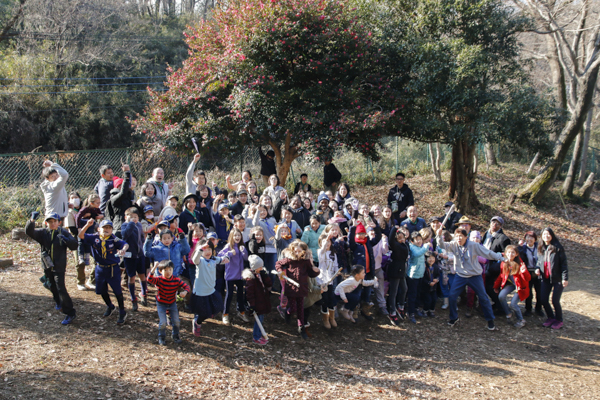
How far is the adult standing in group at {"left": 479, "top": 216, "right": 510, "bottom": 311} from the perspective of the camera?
25.0ft

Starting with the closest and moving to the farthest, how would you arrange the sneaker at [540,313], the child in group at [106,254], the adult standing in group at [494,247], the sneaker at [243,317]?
the child in group at [106,254] < the sneaker at [243,317] < the adult standing in group at [494,247] < the sneaker at [540,313]

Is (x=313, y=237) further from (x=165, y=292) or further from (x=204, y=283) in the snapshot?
(x=165, y=292)

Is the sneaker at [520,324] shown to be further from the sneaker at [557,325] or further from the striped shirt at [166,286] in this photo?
the striped shirt at [166,286]

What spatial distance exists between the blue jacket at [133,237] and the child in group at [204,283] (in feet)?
3.47

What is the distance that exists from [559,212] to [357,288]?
11.8 meters

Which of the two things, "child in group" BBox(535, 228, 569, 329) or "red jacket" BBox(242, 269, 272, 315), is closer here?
"red jacket" BBox(242, 269, 272, 315)

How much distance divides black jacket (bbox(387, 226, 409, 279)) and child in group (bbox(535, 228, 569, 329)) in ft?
7.80

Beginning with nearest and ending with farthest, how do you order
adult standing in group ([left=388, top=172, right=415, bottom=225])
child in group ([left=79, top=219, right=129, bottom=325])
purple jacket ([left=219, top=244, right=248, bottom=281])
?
child in group ([left=79, top=219, right=129, bottom=325]) < purple jacket ([left=219, top=244, right=248, bottom=281]) < adult standing in group ([left=388, top=172, right=415, bottom=225])

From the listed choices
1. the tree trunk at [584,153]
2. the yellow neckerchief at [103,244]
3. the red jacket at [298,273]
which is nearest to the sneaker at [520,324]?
the red jacket at [298,273]

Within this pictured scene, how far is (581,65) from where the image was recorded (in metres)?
16.7

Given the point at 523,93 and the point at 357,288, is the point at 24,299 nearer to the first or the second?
the point at 357,288

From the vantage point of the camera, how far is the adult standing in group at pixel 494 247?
7.62 metres

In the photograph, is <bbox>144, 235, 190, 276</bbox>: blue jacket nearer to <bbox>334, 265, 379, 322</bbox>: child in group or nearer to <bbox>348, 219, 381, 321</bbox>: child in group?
<bbox>334, 265, 379, 322</bbox>: child in group

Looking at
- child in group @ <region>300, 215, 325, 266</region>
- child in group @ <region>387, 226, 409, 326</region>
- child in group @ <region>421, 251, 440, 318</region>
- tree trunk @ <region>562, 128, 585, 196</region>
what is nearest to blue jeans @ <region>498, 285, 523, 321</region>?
child in group @ <region>421, 251, 440, 318</region>
